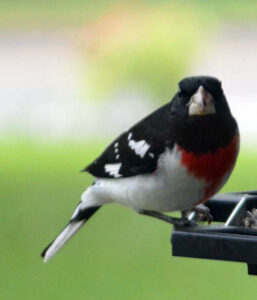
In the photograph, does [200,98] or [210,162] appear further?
[210,162]

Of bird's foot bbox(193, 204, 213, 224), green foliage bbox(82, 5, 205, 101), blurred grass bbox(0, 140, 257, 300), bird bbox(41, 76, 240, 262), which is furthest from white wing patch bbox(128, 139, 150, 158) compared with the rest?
green foliage bbox(82, 5, 205, 101)

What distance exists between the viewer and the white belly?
3875 mm

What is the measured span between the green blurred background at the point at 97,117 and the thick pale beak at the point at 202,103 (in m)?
3.47

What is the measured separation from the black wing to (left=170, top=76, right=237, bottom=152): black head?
0.06 m

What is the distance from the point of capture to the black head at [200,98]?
12.2 ft

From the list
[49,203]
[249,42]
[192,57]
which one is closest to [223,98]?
[49,203]

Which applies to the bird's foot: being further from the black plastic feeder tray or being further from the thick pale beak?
the thick pale beak

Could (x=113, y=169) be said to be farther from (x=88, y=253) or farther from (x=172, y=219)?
(x=88, y=253)

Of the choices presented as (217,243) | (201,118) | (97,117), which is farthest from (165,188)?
(97,117)

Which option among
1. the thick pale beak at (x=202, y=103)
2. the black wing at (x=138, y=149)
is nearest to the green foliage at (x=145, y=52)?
the black wing at (x=138, y=149)

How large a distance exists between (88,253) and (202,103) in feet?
13.9

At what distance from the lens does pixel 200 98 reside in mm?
3695

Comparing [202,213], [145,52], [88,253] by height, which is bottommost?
[88,253]

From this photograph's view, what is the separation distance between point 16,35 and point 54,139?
11.9 ft
